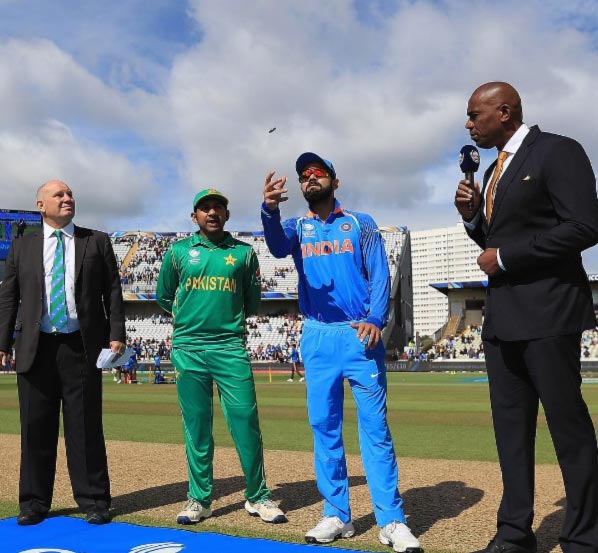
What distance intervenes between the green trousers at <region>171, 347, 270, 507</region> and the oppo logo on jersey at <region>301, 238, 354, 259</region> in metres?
0.99

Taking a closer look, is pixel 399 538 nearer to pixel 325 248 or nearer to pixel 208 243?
pixel 325 248

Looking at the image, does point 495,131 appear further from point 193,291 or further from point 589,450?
point 193,291

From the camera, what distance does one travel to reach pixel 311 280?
4883 millimetres

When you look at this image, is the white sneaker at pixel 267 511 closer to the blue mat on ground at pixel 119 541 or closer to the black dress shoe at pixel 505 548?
the blue mat on ground at pixel 119 541

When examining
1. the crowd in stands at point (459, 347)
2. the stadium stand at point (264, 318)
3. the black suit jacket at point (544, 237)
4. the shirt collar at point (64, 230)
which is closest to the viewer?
the black suit jacket at point (544, 237)

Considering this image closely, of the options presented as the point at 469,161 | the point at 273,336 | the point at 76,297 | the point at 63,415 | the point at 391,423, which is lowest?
the point at 391,423

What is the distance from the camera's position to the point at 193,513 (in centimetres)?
498

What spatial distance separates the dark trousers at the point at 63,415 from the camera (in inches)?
205

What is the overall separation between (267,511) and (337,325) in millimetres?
1395

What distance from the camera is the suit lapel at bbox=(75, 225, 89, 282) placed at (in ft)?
17.6

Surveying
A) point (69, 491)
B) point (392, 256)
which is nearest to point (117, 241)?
point (392, 256)

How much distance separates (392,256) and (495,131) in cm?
6279

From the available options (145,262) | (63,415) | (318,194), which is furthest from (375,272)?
(145,262)

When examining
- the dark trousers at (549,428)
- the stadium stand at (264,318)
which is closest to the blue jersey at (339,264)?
the dark trousers at (549,428)
